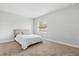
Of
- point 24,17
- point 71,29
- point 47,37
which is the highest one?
point 24,17

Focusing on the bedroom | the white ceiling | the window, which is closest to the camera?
the white ceiling

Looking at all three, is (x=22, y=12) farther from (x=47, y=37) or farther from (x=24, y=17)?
(x=47, y=37)

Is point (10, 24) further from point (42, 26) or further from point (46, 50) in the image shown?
point (46, 50)

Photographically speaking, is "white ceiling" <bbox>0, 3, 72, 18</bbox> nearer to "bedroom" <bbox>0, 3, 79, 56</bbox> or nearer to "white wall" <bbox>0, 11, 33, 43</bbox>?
"bedroom" <bbox>0, 3, 79, 56</bbox>

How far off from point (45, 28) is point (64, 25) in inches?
23.3

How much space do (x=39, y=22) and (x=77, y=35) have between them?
1.10 metres

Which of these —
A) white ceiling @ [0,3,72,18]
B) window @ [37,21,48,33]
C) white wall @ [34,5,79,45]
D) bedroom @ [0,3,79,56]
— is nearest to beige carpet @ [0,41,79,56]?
bedroom @ [0,3,79,56]

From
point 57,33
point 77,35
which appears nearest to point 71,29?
point 77,35

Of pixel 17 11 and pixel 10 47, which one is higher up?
pixel 17 11

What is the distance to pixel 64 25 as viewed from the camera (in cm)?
193

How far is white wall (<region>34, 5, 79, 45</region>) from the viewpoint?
1.74 m

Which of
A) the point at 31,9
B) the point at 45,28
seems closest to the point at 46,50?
the point at 45,28

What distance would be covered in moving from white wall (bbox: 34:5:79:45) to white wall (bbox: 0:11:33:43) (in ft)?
0.97

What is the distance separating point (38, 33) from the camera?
1988 millimetres
